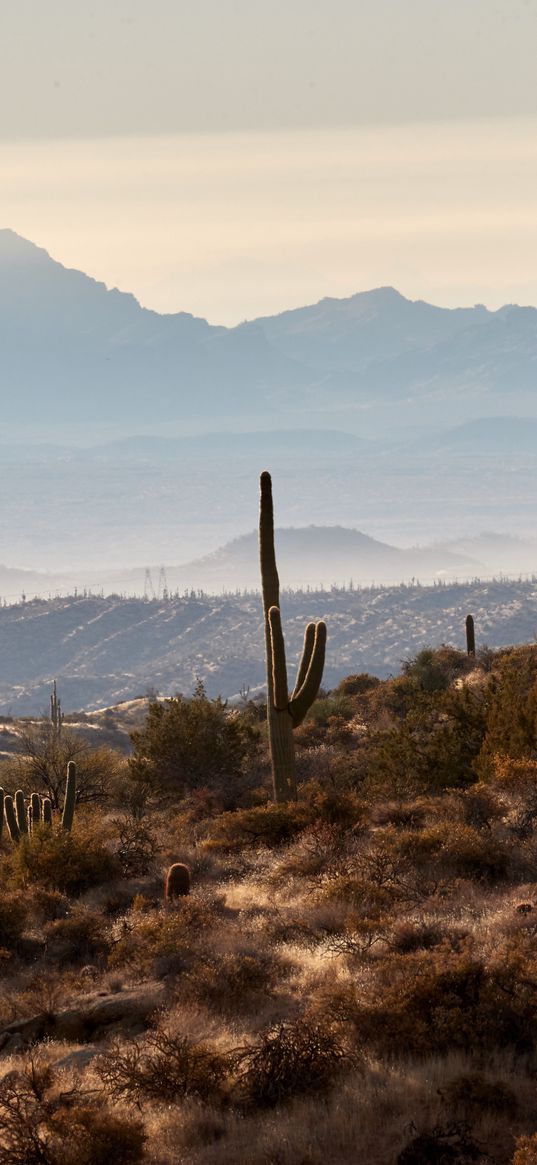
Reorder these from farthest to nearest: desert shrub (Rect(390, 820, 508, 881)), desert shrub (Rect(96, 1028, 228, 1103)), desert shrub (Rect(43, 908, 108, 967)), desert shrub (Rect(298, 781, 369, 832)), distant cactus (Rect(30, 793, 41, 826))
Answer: distant cactus (Rect(30, 793, 41, 826))
desert shrub (Rect(298, 781, 369, 832))
desert shrub (Rect(43, 908, 108, 967))
desert shrub (Rect(390, 820, 508, 881))
desert shrub (Rect(96, 1028, 228, 1103))

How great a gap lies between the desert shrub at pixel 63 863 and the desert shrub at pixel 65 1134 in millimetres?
8327

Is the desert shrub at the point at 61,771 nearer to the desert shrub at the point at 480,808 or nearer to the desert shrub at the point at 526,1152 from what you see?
the desert shrub at the point at 480,808

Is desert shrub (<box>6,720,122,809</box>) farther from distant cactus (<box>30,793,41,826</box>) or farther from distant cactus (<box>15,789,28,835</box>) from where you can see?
distant cactus (<box>15,789,28,835</box>)

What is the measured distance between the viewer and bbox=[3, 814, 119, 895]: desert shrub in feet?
62.1

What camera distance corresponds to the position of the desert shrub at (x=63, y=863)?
62.1 ft

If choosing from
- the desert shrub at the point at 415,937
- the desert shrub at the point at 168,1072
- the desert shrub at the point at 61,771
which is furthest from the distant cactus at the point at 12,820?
the desert shrub at the point at 168,1072

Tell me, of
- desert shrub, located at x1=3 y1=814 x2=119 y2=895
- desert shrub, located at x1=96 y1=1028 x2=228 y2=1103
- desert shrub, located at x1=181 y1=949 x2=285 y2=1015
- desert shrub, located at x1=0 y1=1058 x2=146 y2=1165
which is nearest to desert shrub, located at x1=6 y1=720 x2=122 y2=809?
desert shrub, located at x1=3 y1=814 x2=119 y2=895

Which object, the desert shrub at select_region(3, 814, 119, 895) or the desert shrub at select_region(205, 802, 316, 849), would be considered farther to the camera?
the desert shrub at select_region(205, 802, 316, 849)

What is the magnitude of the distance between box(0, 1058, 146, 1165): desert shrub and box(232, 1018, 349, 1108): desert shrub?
1.03 meters

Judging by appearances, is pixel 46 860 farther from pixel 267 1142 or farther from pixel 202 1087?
pixel 267 1142

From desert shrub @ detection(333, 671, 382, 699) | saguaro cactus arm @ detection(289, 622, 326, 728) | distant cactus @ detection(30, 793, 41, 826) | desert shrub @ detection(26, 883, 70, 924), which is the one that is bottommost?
desert shrub @ detection(26, 883, 70, 924)

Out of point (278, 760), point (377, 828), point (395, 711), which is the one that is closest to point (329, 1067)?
point (377, 828)

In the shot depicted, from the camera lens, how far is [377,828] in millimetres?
18750

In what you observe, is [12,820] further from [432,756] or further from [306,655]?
[432,756]
